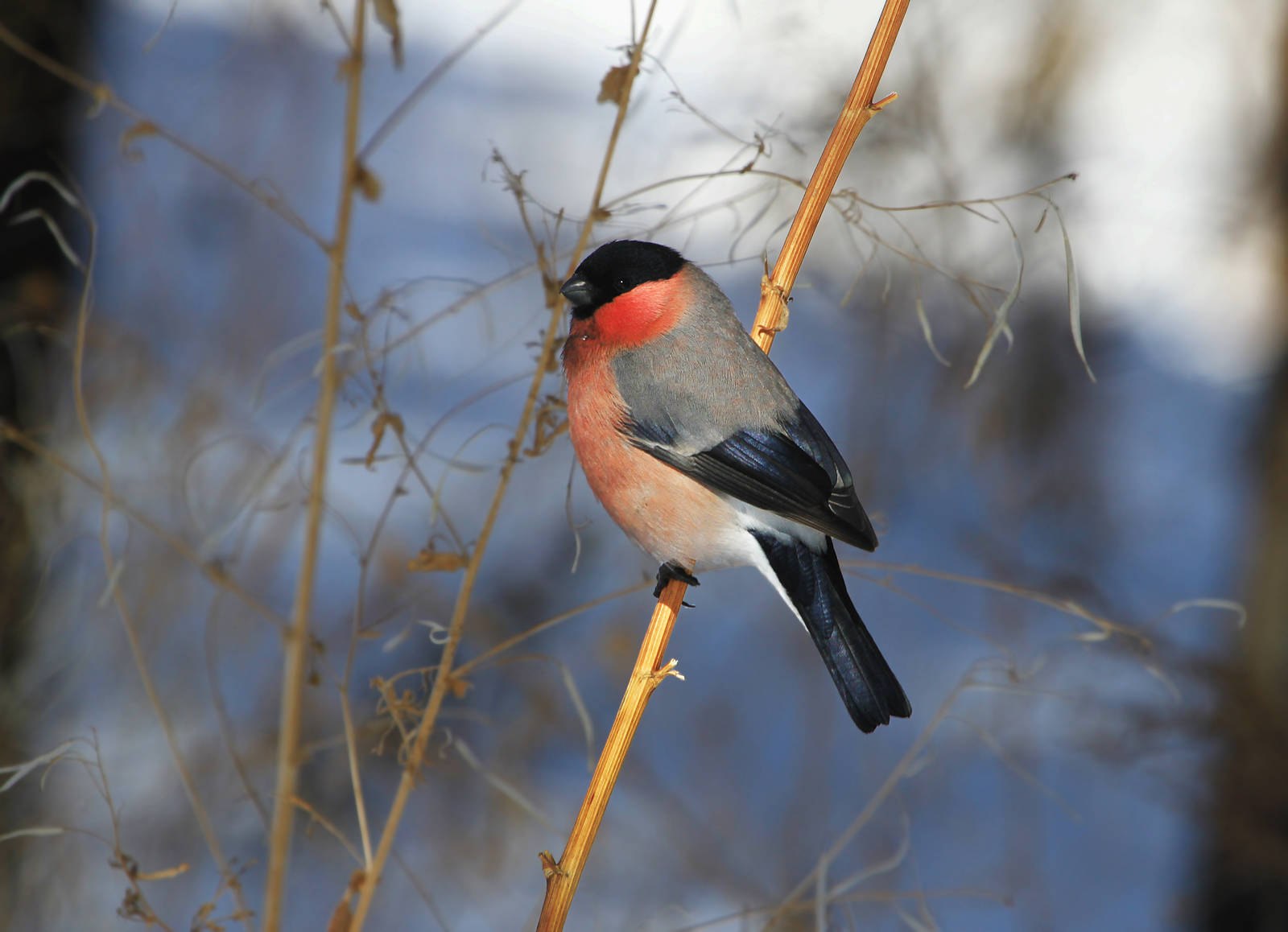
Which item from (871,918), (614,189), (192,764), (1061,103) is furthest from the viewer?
(614,189)

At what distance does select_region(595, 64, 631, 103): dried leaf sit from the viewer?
1.14 meters

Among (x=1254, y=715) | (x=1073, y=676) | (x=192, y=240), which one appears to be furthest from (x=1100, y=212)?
(x=192, y=240)

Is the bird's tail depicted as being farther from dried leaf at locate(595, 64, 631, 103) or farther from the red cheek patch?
dried leaf at locate(595, 64, 631, 103)

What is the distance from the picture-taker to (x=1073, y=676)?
3811 mm

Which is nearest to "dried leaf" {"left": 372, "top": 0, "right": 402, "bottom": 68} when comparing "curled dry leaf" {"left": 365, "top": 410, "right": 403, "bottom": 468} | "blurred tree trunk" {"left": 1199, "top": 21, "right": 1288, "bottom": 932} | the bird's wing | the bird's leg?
"curled dry leaf" {"left": 365, "top": 410, "right": 403, "bottom": 468}

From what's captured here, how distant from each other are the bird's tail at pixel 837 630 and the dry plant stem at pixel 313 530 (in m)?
0.64

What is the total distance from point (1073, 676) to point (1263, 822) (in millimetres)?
842

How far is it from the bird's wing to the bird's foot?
0.40 ft

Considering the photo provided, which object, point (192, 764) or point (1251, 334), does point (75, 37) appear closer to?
point (192, 764)

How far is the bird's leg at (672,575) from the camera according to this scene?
4.87ft

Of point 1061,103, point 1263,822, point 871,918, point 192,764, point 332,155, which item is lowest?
point 871,918

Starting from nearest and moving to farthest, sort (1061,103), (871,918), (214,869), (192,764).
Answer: (192,764) < (214,869) < (871,918) < (1061,103)

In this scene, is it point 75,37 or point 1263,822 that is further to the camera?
point 1263,822

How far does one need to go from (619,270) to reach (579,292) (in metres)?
0.10
